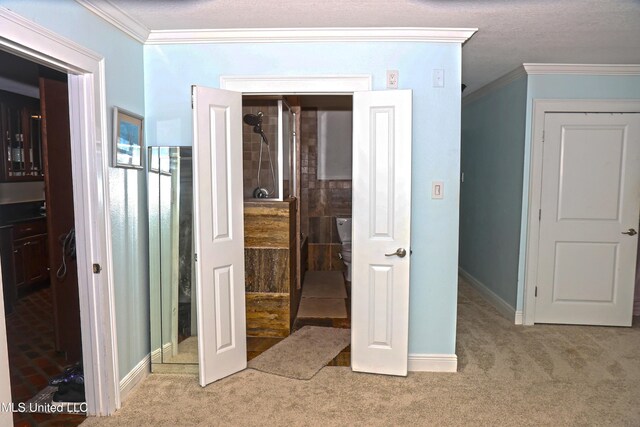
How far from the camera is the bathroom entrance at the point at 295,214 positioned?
3.56 metres

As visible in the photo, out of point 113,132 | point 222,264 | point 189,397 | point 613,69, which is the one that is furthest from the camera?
point 613,69

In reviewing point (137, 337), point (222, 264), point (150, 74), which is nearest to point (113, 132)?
point (150, 74)

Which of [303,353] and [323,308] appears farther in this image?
[323,308]

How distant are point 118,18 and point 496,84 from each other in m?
3.57

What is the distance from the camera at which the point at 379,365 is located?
2.83 metres

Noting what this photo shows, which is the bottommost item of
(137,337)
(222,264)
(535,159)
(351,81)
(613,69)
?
(137,337)

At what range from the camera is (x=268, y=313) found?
359 cm

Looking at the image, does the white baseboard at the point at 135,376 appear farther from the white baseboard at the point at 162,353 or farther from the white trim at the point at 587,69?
the white trim at the point at 587,69

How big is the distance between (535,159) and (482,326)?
161 centimetres

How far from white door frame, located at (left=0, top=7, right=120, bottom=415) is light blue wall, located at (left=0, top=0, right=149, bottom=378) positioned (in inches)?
3.6

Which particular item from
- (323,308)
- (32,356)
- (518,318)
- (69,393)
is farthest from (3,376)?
(518,318)

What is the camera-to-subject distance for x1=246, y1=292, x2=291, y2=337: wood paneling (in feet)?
11.7

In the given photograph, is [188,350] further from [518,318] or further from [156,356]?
[518,318]

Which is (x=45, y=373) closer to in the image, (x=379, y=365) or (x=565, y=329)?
(x=379, y=365)
